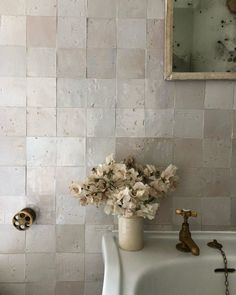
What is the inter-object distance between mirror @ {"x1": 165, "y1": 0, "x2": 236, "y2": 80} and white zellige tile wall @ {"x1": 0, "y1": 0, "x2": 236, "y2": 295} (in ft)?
0.14

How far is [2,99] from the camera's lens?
1.23m

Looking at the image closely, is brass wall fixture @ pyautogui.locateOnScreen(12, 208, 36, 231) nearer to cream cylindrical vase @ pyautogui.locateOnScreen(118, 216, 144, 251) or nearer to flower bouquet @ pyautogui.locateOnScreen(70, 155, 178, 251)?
flower bouquet @ pyautogui.locateOnScreen(70, 155, 178, 251)

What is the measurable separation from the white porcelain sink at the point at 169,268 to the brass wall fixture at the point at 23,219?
0.27 metres

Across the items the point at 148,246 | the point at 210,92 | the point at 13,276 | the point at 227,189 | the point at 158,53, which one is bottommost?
the point at 13,276

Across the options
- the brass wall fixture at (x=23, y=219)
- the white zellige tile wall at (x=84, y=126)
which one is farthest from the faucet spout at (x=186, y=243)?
the brass wall fixture at (x=23, y=219)

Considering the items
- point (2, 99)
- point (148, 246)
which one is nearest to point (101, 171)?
point (148, 246)

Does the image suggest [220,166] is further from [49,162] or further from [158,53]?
[49,162]

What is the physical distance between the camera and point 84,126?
125 cm

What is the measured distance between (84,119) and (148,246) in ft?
1.63

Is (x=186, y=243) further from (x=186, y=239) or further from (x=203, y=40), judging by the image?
(x=203, y=40)

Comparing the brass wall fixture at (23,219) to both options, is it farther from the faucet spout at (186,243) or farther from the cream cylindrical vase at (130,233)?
the faucet spout at (186,243)

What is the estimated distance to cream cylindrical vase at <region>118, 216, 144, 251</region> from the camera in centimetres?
114

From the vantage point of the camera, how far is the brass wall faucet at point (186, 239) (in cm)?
114

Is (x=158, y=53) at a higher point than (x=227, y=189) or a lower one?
higher
